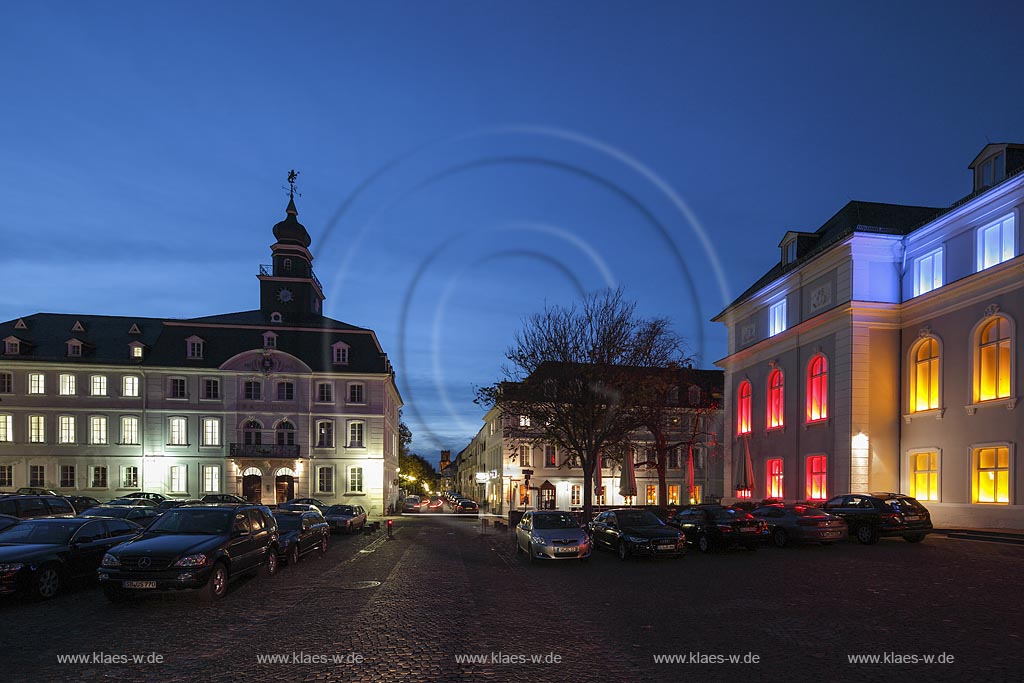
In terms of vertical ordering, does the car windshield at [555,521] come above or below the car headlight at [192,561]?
below

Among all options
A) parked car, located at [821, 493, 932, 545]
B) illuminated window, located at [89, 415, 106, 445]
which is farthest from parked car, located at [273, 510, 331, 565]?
illuminated window, located at [89, 415, 106, 445]

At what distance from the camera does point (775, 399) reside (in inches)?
1682

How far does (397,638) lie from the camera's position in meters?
10.4

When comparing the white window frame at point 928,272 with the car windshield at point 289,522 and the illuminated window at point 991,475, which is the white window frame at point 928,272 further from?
the car windshield at point 289,522

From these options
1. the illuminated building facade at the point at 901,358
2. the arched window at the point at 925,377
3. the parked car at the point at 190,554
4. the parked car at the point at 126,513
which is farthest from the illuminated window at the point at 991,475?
the parked car at the point at 126,513

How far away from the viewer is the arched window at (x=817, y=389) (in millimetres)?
37281

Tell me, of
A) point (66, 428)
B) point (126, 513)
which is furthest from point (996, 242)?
point (66, 428)

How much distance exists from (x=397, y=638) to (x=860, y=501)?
67.6 ft

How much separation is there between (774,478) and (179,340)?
141ft

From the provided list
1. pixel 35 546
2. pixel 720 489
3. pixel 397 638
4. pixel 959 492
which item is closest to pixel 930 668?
pixel 397 638

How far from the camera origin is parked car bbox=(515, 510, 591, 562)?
19.6 meters

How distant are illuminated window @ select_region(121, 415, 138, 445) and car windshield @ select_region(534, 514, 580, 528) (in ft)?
138

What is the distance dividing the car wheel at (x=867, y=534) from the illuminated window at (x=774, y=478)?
53.6 ft

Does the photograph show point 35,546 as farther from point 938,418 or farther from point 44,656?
point 938,418
